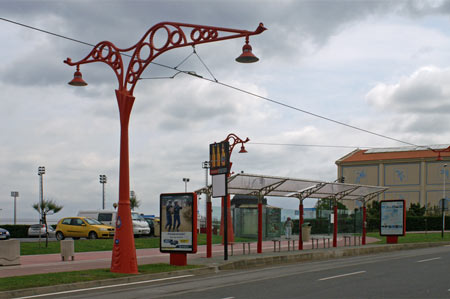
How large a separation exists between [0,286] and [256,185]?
13931 mm

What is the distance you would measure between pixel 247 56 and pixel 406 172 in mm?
68676

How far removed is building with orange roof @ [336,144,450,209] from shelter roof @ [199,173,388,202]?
47.2 m

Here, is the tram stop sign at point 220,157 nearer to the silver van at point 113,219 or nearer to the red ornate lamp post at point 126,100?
the red ornate lamp post at point 126,100

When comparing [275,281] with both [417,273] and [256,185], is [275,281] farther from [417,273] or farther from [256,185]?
[256,185]

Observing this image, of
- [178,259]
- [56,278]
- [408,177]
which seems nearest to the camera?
[56,278]

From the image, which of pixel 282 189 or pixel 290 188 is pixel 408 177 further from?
pixel 282 189

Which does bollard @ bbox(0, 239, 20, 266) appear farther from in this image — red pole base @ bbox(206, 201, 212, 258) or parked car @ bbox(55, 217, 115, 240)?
parked car @ bbox(55, 217, 115, 240)

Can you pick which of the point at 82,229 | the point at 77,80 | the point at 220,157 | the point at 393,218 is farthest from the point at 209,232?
the point at 393,218

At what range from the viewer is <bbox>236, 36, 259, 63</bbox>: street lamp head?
15.9 meters

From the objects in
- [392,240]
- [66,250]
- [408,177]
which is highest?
[408,177]

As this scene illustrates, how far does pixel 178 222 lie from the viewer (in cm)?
2006

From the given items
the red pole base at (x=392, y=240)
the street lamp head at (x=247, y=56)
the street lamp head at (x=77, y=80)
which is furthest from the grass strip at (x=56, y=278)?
the red pole base at (x=392, y=240)

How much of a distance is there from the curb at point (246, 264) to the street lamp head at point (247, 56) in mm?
6455

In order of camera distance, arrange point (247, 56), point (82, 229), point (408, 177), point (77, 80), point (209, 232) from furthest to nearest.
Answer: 1. point (408, 177)
2. point (82, 229)
3. point (209, 232)
4. point (77, 80)
5. point (247, 56)
